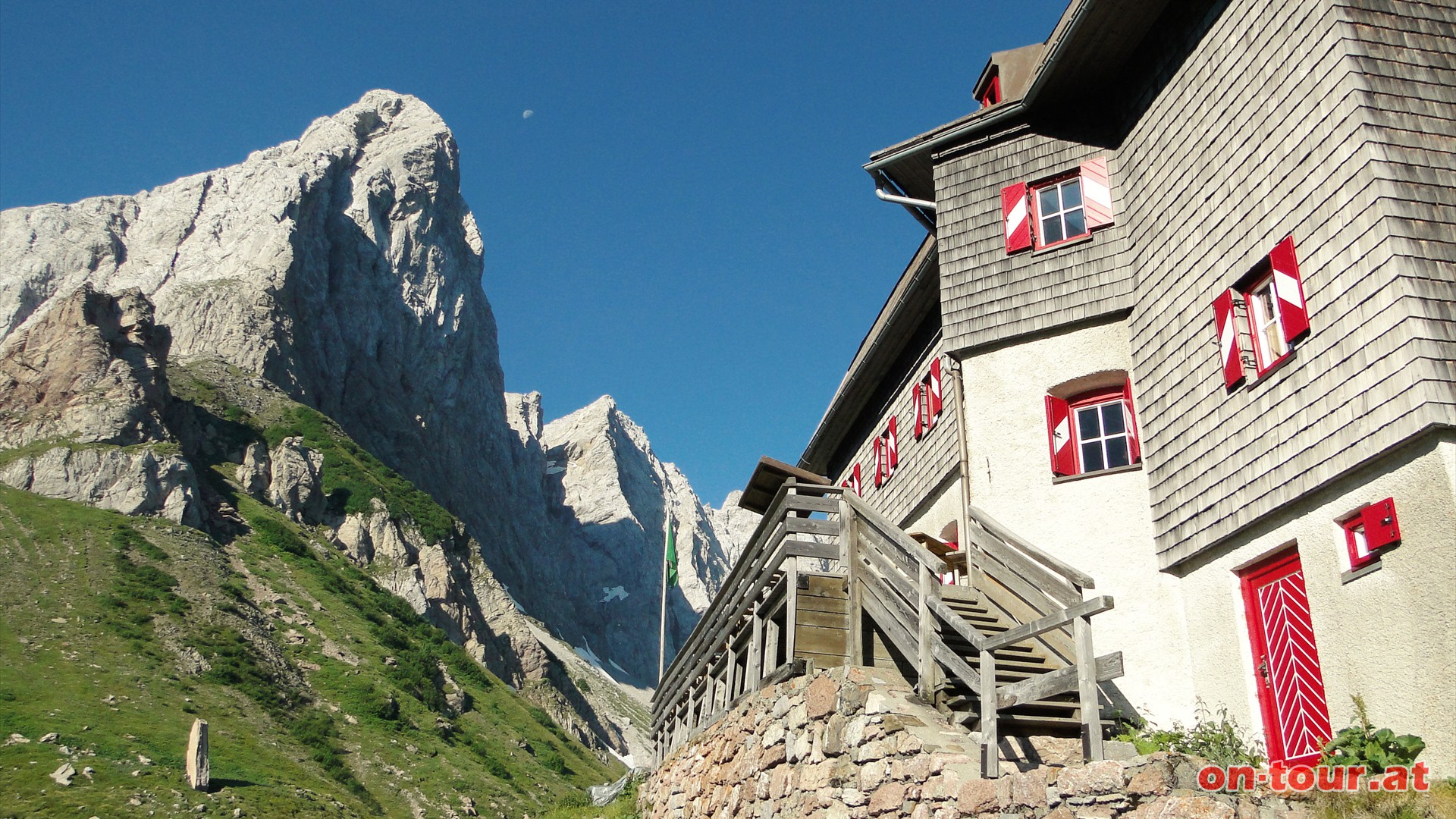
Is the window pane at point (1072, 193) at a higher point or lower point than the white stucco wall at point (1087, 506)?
higher

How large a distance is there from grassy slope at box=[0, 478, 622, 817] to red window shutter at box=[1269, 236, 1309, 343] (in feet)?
88.6

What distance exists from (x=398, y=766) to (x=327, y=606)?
17.5m

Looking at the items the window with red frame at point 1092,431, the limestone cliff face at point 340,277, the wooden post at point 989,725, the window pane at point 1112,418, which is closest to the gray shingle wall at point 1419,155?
the wooden post at point 989,725

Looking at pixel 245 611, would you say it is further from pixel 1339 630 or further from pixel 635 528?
pixel 635 528

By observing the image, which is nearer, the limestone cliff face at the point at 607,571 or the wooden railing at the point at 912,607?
the wooden railing at the point at 912,607

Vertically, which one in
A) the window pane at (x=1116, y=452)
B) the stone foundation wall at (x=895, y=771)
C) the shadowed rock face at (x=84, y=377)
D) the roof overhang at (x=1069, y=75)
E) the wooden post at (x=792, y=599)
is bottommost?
the stone foundation wall at (x=895, y=771)

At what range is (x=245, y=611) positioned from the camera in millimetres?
48438

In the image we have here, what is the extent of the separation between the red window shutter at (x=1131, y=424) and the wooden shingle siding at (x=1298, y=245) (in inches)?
7.6

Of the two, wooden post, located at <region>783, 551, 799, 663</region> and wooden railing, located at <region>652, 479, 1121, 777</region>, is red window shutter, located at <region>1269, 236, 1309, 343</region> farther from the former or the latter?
wooden post, located at <region>783, 551, 799, 663</region>

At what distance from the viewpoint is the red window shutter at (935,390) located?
49.2 feet

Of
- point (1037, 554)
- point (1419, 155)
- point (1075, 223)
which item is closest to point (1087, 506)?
point (1037, 554)

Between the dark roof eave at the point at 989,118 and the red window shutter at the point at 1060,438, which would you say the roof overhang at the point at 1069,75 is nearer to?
the dark roof eave at the point at 989,118

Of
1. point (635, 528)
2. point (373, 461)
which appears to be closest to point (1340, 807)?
point (373, 461)

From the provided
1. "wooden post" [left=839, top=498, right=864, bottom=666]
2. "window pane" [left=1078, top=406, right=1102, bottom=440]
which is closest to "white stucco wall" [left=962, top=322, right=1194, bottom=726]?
"window pane" [left=1078, top=406, right=1102, bottom=440]
